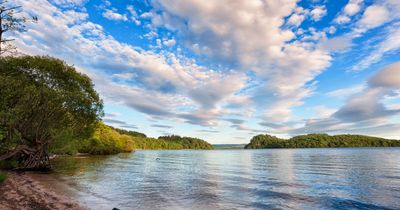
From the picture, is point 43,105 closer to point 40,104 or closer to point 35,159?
point 40,104

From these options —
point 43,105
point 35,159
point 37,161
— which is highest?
point 43,105

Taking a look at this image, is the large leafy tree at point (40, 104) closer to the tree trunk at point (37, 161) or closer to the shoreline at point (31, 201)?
the tree trunk at point (37, 161)

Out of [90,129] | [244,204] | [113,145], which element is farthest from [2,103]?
[113,145]

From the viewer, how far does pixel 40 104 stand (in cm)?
3616

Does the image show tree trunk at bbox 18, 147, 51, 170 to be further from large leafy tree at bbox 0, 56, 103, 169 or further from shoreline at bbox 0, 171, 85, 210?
shoreline at bbox 0, 171, 85, 210

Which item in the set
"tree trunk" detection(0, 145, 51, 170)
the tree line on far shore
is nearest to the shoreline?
the tree line on far shore

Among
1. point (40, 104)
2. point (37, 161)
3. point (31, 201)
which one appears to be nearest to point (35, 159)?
point (37, 161)

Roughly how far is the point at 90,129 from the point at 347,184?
50.3 metres

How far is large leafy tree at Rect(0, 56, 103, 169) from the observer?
1178 inches

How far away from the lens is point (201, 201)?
25891 millimetres

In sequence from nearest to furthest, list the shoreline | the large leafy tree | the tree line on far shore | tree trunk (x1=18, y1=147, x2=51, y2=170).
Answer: the shoreline → the large leafy tree → the tree line on far shore → tree trunk (x1=18, y1=147, x2=51, y2=170)

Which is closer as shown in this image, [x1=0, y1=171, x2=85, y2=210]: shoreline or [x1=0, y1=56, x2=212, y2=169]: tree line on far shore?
[x1=0, y1=171, x2=85, y2=210]: shoreline

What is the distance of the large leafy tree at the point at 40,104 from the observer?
1178 inches

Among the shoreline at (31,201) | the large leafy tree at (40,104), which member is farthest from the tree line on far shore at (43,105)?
the shoreline at (31,201)
